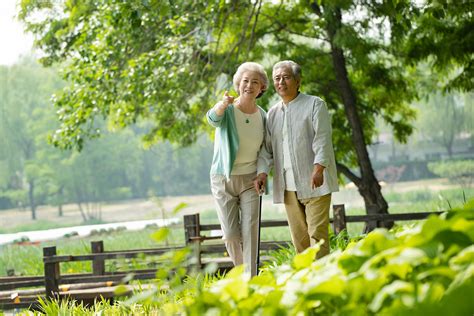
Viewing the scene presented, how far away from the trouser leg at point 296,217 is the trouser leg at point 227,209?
335mm

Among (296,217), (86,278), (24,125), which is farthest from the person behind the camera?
(24,125)

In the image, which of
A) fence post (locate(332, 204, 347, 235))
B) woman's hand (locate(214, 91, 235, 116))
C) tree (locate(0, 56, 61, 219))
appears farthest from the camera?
tree (locate(0, 56, 61, 219))

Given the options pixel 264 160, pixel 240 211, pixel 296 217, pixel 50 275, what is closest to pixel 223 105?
pixel 264 160

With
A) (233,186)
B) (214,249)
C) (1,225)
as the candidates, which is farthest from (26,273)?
(1,225)

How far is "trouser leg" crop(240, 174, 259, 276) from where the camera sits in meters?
5.35

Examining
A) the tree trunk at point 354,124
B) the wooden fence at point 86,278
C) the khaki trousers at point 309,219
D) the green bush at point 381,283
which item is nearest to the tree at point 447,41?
the tree trunk at point 354,124

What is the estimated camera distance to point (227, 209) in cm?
537

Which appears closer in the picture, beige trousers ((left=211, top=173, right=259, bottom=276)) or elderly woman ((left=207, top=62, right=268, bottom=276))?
elderly woman ((left=207, top=62, right=268, bottom=276))

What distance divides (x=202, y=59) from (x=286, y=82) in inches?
270

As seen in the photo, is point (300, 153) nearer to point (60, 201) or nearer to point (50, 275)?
point (50, 275)

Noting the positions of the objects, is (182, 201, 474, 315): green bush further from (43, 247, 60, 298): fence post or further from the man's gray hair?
(43, 247, 60, 298): fence post

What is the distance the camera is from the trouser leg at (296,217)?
5.47 m

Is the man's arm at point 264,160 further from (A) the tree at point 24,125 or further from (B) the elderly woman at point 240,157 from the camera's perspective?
(A) the tree at point 24,125

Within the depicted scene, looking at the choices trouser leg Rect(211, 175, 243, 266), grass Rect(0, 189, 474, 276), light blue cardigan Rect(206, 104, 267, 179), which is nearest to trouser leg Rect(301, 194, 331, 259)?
trouser leg Rect(211, 175, 243, 266)
